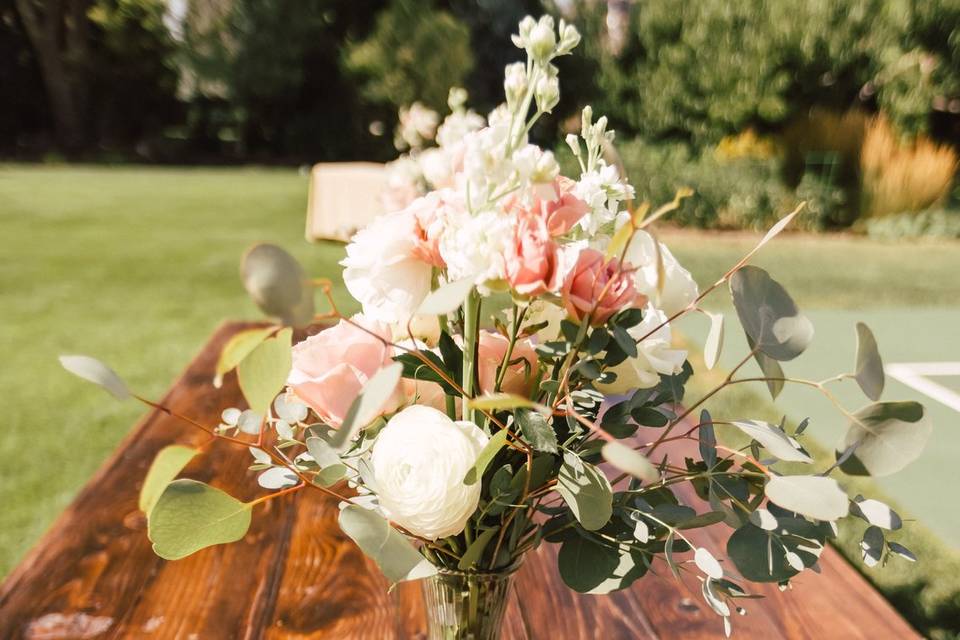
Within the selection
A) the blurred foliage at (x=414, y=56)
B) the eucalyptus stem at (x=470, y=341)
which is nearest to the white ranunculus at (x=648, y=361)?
the eucalyptus stem at (x=470, y=341)

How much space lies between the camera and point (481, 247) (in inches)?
23.9

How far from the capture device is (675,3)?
34.6 feet

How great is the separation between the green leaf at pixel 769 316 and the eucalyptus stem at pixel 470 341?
0.21 meters

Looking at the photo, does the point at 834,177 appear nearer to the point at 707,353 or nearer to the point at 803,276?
the point at 803,276

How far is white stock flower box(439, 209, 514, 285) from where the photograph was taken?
0.60 metres

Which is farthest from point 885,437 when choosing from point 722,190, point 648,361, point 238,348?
point 722,190

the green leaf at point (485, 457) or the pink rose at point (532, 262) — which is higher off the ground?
the pink rose at point (532, 262)

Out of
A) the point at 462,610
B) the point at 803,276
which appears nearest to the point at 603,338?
the point at 462,610

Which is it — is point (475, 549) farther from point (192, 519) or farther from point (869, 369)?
point (869, 369)

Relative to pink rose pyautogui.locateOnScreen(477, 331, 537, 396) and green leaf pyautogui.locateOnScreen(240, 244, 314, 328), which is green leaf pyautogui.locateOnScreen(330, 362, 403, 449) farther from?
pink rose pyautogui.locateOnScreen(477, 331, 537, 396)

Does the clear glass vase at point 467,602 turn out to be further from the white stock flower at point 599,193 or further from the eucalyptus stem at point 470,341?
the white stock flower at point 599,193

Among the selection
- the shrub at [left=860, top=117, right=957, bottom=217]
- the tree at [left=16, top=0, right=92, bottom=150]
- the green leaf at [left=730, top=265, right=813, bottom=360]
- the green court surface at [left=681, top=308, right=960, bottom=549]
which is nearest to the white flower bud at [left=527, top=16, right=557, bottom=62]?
the green leaf at [left=730, top=265, right=813, bottom=360]

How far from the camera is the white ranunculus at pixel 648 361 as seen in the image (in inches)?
27.7

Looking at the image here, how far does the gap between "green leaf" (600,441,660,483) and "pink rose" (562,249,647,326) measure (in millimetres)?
127
